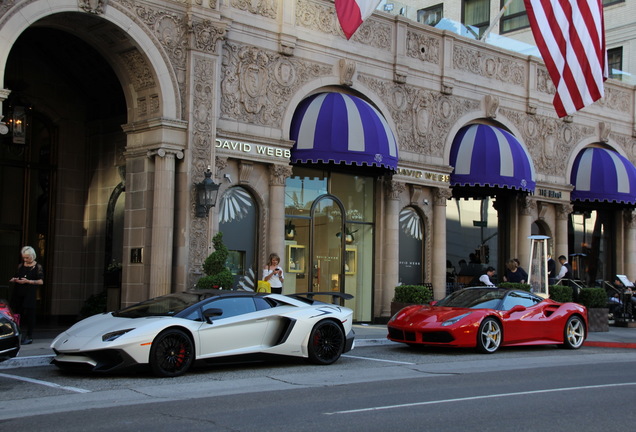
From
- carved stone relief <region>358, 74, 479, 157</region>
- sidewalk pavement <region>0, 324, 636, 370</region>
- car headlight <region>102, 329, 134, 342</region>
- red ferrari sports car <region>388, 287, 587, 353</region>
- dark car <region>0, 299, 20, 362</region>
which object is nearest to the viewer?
dark car <region>0, 299, 20, 362</region>

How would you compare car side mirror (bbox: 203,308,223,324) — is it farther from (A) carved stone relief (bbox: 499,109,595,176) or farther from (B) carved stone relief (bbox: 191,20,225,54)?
(A) carved stone relief (bbox: 499,109,595,176)

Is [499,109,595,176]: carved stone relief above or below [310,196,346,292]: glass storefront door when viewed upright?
above

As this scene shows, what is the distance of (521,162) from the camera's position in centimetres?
2508

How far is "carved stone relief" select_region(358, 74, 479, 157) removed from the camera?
2378 centimetres

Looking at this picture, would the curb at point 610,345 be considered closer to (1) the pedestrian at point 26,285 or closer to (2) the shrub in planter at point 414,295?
(2) the shrub in planter at point 414,295

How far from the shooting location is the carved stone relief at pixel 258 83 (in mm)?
20141

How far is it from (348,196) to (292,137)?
295 centimetres

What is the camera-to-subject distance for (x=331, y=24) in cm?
2239

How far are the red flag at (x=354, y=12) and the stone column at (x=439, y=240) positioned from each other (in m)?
6.67

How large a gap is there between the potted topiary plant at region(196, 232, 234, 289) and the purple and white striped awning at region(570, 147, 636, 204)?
15.6 metres

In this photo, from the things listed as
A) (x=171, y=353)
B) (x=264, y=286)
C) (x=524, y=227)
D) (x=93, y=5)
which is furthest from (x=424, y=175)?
(x=171, y=353)

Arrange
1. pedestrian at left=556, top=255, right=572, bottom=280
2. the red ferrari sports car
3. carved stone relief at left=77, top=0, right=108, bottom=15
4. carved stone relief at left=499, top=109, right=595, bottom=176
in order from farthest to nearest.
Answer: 1. carved stone relief at left=499, top=109, right=595, bottom=176
2. pedestrian at left=556, top=255, right=572, bottom=280
3. carved stone relief at left=77, top=0, right=108, bottom=15
4. the red ferrari sports car

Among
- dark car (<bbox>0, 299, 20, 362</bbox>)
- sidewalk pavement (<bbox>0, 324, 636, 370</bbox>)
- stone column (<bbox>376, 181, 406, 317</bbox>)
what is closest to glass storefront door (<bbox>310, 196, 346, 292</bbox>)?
stone column (<bbox>376, 181, 406, 317</bbox>)

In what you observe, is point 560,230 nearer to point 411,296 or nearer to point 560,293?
point 560,293
